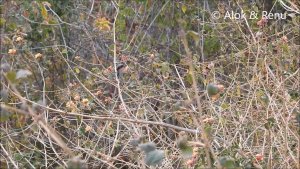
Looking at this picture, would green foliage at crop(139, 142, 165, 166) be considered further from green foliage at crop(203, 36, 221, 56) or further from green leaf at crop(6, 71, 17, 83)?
green foliage at crop(203, 36, 221, 56)

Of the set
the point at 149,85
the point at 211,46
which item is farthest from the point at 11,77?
the point at 211,46

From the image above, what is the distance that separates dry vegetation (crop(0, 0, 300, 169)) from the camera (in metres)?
2.00

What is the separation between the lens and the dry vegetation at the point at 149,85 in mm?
1996

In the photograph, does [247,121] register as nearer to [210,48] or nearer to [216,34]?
[216,34]

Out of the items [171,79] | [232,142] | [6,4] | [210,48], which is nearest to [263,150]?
[232,142]

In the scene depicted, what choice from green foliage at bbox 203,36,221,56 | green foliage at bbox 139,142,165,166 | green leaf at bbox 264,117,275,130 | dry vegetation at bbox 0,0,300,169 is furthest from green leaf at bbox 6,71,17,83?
green foliage at bbox 203,36,221,56

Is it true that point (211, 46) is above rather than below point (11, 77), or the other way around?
Answer: below

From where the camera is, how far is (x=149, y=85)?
310cm

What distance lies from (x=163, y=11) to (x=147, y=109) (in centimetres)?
162

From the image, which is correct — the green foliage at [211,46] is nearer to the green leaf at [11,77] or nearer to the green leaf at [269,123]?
the green leaf at [269,123]

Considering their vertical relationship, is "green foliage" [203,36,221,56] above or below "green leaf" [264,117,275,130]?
below

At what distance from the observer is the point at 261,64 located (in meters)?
2.34

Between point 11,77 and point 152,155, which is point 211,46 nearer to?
point 152,155

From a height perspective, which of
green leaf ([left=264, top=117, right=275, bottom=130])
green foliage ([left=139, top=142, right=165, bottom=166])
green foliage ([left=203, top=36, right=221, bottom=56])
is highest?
green foliage ([left=139, top=142, right=165, bottom=166])
